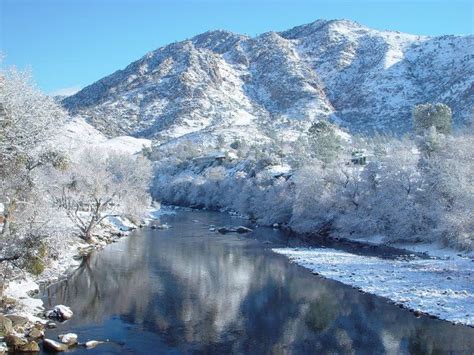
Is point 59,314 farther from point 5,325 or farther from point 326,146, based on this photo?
point 326,146

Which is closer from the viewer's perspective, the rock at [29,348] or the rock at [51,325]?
→ the rock at [29,348]

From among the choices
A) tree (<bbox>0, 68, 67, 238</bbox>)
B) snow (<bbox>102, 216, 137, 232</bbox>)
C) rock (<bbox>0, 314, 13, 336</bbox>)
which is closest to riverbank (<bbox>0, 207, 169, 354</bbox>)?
rock (<bbox>0, 314, 13, 336</bbox>)

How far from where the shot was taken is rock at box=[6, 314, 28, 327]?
24781 mm

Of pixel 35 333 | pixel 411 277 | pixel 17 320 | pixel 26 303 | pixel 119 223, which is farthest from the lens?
pixel 119 223

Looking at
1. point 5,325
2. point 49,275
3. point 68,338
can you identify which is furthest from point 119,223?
point 68,338

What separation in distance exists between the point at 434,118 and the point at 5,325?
91.4m

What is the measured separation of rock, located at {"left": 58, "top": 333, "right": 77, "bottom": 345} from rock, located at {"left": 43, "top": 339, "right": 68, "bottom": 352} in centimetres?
54

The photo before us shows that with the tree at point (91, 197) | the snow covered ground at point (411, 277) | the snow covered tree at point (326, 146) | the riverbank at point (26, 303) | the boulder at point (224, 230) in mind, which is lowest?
the riverbank at point (26, 303)

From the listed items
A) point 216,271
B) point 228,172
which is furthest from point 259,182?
point 216,271

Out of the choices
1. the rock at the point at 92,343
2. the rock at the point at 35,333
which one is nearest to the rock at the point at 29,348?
the rock at the point at 35,333

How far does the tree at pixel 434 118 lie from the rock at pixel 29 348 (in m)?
88.3

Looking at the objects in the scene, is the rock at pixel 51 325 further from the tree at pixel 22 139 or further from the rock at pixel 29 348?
the tree at pixel 22 139

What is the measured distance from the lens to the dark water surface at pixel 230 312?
2492cm

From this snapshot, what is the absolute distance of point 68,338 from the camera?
23.9m
